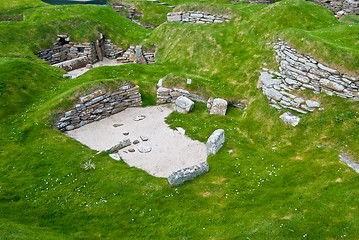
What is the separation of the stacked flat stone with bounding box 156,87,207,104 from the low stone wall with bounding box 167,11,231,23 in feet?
47.7

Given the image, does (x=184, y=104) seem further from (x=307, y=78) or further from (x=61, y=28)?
(x=61, y=28)

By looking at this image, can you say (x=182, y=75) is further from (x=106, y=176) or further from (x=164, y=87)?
(x=106, y=176)

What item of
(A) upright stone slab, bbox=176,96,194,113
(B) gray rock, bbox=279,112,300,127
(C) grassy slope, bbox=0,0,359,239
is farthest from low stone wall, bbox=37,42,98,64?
(B) gray rock, bbox=279,112,300,127

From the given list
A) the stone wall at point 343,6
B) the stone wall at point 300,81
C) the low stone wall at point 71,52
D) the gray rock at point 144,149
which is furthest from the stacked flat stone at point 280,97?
the stone wall at point 343,6

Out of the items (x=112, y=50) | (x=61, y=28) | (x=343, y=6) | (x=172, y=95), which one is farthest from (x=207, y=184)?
(x=343, y=6)

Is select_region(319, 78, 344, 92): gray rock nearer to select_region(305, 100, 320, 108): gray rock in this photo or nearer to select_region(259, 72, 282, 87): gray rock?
select_region(305, 100, 320, 108): gray rock

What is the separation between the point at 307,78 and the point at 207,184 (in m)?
11.3

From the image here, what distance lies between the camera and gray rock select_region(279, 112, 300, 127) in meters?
17.1

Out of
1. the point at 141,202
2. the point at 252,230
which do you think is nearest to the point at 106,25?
the point at 141,202

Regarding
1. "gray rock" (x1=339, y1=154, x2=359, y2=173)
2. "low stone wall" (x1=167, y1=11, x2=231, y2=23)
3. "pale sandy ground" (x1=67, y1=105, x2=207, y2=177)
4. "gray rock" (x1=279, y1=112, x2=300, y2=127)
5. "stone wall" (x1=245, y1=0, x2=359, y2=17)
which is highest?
"stone wall" (x1=245, y1=0, x2=359, y2=17)

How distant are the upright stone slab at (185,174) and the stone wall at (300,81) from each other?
8.35 meters

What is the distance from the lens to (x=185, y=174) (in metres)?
14.8

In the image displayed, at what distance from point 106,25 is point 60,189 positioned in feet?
116

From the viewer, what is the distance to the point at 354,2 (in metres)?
39.2
